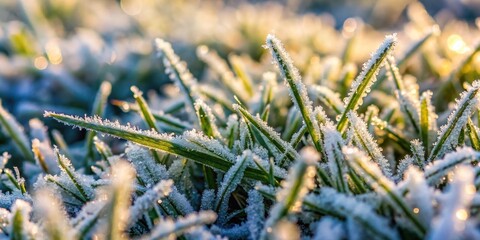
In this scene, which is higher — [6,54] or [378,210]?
[6,54]

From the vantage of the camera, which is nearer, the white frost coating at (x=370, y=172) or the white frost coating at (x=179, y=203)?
the white frost coating at (x=370, y=172)

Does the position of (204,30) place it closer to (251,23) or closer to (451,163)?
(251,23)

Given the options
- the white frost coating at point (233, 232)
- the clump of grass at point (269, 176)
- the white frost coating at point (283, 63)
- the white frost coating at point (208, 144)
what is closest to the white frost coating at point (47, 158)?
the clump of grass at point (269, 176)

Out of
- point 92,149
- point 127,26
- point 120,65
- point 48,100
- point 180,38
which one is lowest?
point 92,149

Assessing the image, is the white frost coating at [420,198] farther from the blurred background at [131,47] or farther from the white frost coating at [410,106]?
the blurred background at [131,47]

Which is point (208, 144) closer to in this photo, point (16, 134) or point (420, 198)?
point (420, 198)

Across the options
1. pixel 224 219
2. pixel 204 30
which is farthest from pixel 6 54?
pixel 224 219

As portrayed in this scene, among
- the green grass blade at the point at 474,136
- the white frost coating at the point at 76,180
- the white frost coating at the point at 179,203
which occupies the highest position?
the green grass blade at the point at 474,136
